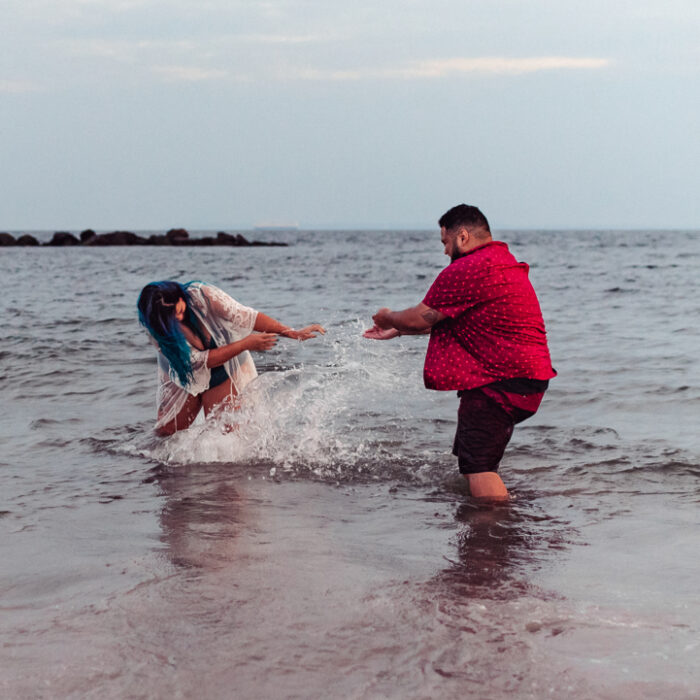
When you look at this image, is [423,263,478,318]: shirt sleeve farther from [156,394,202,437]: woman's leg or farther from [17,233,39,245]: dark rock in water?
[17,233,39,245]: dark rock in water

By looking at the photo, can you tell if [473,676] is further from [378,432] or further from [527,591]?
[378,432]

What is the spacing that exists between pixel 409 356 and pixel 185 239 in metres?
74.5

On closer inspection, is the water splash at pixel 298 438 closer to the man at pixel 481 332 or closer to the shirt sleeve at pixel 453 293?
the man at pixel 481 332

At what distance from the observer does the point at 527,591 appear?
139 inches

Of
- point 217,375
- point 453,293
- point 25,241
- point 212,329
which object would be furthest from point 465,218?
point 25,241

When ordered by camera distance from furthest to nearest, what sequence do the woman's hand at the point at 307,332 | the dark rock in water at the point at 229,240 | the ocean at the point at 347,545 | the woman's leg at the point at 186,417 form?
1. the dark rock in water at the point at 229,240
2. the woman's leg at the point at 186,417
3. the woman's hand at the point at 307,332
4. the ocean at the point at 347,545

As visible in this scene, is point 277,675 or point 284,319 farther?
point 284,319

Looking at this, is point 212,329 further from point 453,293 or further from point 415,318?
point 453,293

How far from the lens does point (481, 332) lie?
466cm

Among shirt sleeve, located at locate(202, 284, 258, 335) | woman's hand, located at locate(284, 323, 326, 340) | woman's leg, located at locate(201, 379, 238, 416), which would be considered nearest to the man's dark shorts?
woman's hand, located at locate(284, 323, 326, 340)

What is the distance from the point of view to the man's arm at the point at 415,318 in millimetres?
4605

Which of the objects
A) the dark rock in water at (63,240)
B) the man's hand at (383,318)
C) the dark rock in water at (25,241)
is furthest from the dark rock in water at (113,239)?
the man's hand at (383,318)

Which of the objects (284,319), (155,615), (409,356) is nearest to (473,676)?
(155,615)

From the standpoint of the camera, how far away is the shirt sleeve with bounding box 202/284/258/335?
5.94 meters
